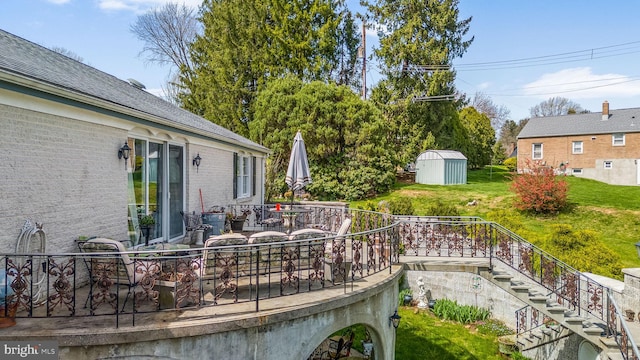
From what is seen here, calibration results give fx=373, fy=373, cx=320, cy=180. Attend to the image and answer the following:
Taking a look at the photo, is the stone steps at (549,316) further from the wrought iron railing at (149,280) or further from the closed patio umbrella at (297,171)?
the closed patio umbrella at (297,171)

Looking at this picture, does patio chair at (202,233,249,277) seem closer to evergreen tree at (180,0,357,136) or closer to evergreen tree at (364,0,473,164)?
evergreen tree at (364,0,473,164)

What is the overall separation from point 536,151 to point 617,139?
6.06m

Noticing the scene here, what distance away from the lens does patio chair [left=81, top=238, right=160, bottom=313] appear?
4891 mm

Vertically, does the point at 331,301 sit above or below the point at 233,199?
below

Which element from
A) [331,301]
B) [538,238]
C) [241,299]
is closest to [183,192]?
[241,299]

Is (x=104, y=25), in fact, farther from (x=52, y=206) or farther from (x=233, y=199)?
(x=52, y=206)

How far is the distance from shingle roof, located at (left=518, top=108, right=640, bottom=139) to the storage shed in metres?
12.3

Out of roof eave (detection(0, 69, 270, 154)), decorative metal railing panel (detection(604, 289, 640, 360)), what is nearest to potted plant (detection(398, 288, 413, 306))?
decorative metal railing panel (detection(604, 289, 640, 360))

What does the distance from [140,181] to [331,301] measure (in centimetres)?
508

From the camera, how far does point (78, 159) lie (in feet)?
20.4

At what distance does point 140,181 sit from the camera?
810 centimetres

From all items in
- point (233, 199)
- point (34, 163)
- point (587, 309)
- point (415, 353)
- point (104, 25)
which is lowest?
point (415, 353)

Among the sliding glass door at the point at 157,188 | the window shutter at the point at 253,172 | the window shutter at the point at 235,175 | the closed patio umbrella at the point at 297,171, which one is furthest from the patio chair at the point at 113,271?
the window shutter at the point at 253,172

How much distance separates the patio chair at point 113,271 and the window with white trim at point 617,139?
37171 millimetres
